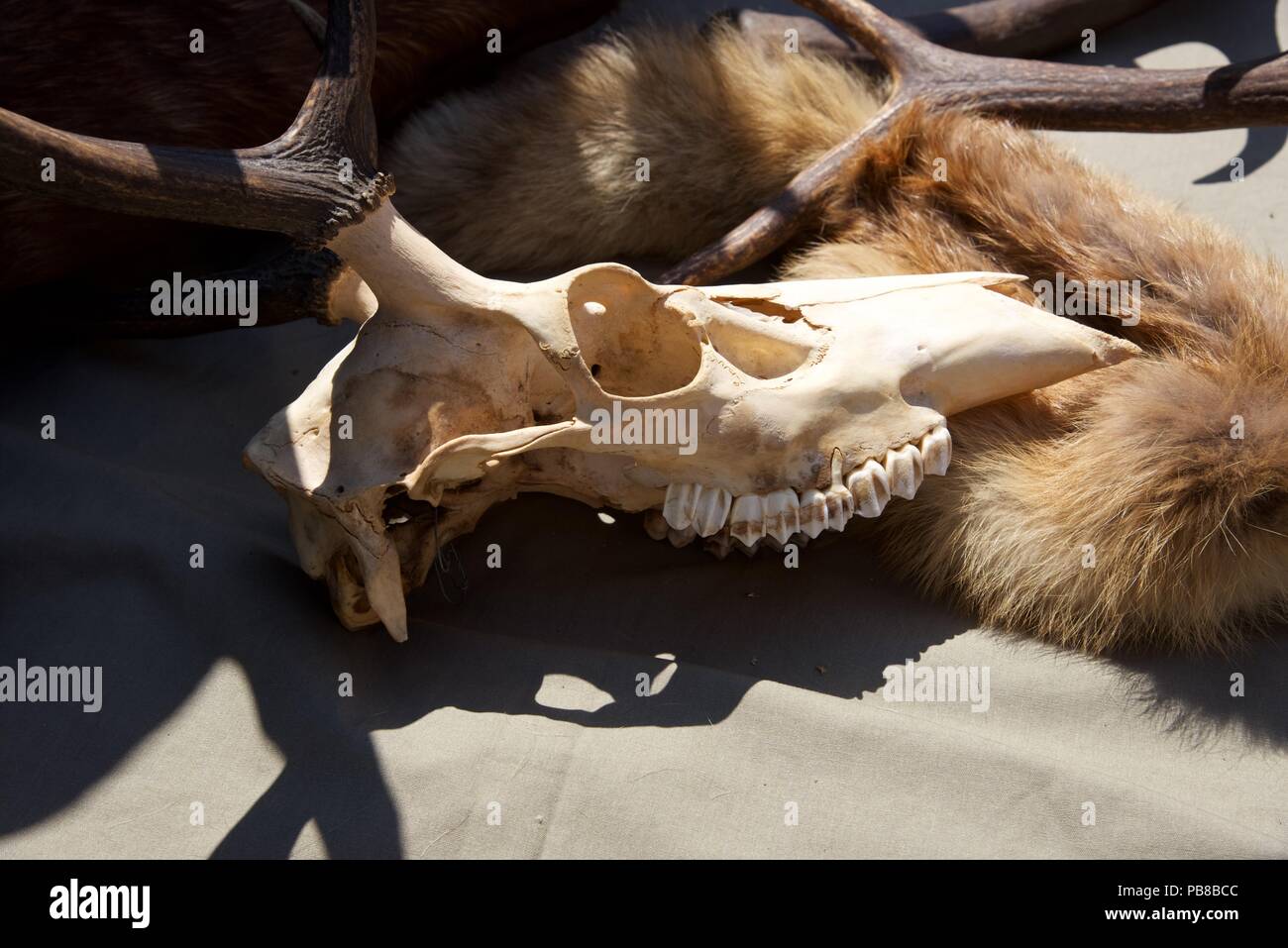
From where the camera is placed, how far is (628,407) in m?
1.34

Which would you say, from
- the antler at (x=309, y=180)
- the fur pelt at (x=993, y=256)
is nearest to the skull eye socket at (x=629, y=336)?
the antler at (x=309, y=180)

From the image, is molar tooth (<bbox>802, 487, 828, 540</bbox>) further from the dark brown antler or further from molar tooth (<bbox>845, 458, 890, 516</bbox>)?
the dark brown antler

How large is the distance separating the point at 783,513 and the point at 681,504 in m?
0.13

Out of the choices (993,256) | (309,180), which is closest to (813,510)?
(993,256)

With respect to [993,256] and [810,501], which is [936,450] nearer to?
[810,501]

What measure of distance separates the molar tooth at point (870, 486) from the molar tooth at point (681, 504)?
0.64 feet

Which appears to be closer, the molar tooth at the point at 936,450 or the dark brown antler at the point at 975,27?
the molar tooth at the point at 936,450

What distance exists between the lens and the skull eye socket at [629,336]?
1.42 metres

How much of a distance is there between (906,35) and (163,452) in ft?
4.78

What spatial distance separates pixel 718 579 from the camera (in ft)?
5.02

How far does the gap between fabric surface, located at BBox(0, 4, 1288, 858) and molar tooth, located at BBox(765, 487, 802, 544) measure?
16 cm

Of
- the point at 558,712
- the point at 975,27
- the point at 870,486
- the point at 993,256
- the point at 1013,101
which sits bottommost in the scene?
the point at 558,712

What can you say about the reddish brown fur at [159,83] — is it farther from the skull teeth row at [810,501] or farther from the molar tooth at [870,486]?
the molar tooth at [870,486]
